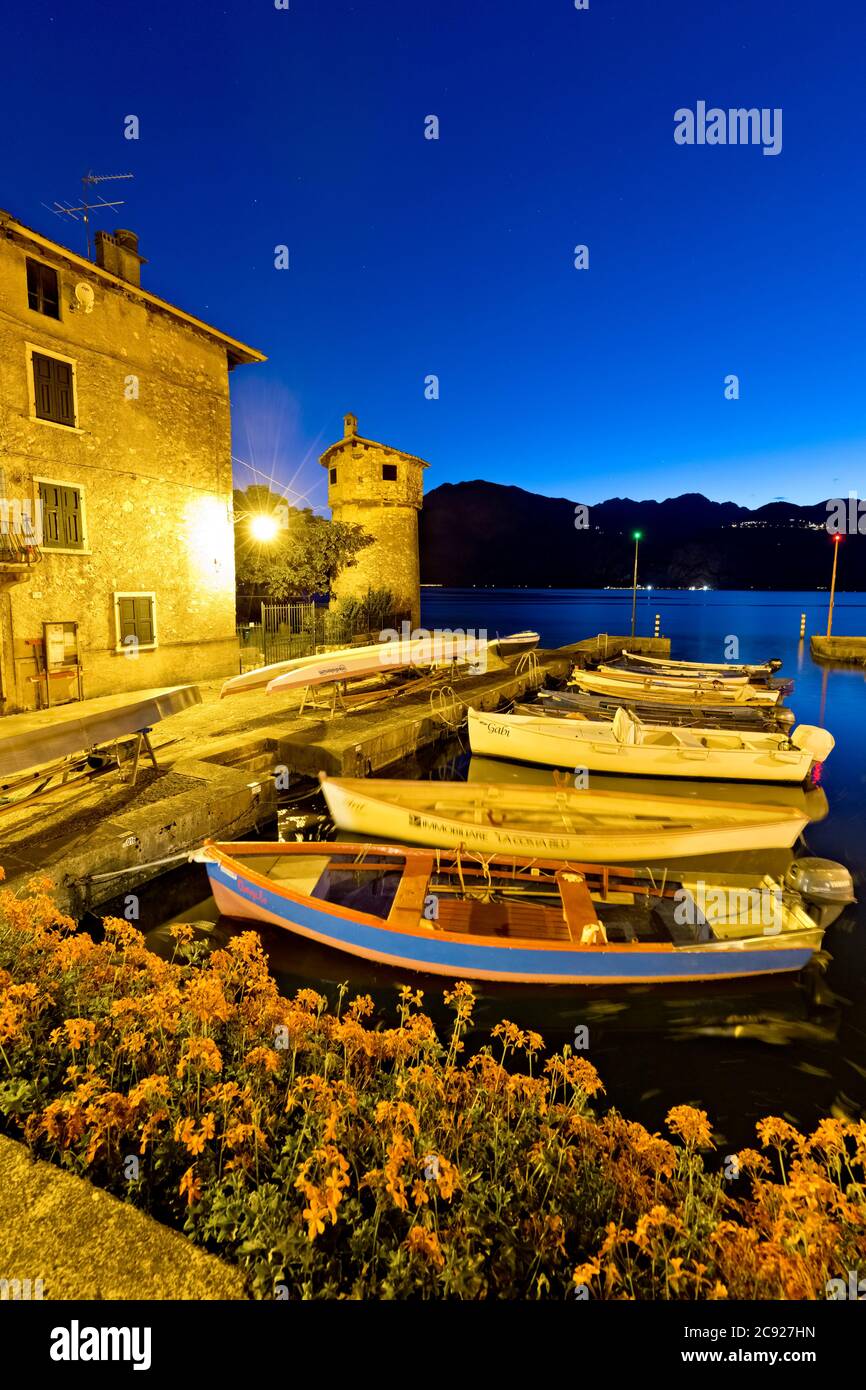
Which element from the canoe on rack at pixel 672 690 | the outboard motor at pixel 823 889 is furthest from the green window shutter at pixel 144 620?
the outboard motor at pixel 823 889

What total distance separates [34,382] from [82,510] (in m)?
3.13

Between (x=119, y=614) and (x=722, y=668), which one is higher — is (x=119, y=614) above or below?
above

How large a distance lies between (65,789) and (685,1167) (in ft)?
35.2

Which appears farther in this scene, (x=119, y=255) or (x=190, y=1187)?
(x=119, y=255)

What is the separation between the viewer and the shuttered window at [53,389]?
596 inches

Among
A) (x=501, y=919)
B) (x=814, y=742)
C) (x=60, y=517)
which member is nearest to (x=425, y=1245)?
(x=501, y=919)

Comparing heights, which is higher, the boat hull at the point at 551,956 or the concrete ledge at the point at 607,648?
the concrete ledge at the point at 607,648

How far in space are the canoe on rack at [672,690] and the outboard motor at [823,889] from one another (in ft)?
41.5

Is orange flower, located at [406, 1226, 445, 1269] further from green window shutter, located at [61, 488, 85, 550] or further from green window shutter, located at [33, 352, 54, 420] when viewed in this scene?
green window shutter, located at [33, 352, 54, 420]

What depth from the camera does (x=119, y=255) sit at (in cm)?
1758

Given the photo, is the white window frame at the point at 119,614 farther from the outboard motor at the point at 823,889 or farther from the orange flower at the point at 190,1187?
the outboard motor at the point at 823,889

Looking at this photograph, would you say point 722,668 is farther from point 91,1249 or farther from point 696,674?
point 91,1249
